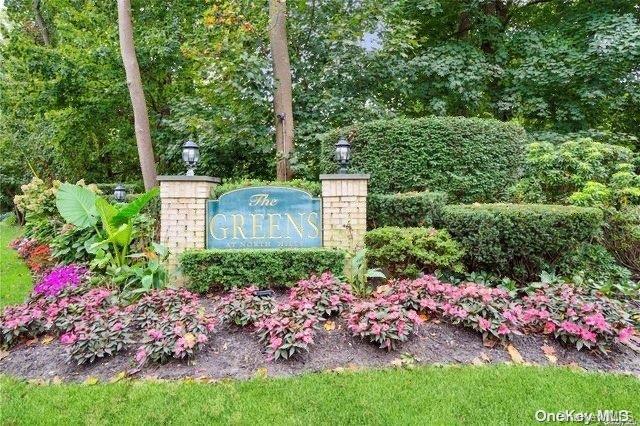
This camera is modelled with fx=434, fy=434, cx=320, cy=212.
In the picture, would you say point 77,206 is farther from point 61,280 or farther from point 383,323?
point 383,323

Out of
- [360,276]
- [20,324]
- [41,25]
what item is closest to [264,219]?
[360,276]

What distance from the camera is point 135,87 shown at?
8.25 meters

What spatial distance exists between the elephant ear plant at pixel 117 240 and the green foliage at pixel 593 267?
14.6 ft

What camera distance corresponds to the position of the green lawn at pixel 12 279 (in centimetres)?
542

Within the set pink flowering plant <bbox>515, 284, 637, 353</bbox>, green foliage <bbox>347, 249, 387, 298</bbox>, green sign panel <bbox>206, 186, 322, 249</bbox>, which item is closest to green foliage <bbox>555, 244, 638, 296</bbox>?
pink flowering plant <bbox>515, 284, 637, 353</bbox>

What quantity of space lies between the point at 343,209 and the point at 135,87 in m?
5.30

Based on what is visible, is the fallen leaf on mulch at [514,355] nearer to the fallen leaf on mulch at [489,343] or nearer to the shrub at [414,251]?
the fallen leaf on mulch at [489,343]

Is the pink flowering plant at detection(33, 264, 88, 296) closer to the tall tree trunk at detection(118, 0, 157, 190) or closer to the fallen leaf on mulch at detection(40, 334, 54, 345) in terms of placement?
the fallen leaf on mulch at detection(40, 334, 54, 345)

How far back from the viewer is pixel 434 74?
967cm

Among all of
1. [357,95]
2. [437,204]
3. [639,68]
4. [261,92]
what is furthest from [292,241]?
[639,68]

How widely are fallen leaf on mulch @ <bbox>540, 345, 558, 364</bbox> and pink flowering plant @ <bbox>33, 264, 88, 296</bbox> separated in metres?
4.45

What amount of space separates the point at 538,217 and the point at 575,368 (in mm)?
2035

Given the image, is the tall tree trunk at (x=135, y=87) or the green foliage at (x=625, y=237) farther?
the tall tree trunk at (x=135, y=87)

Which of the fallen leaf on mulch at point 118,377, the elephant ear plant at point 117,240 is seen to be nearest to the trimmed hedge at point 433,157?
the elephant ear plant at point 117,240
